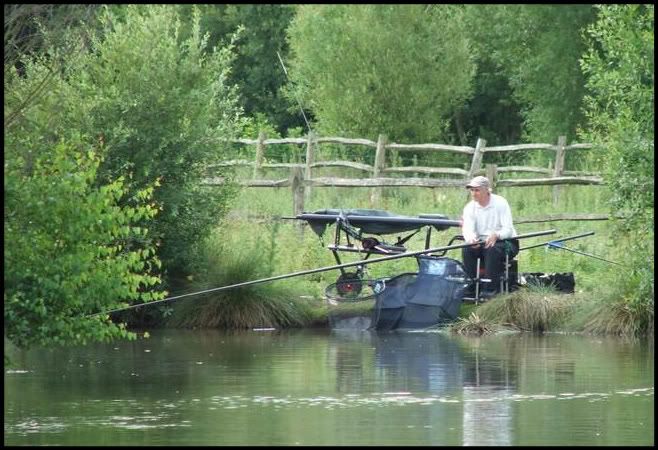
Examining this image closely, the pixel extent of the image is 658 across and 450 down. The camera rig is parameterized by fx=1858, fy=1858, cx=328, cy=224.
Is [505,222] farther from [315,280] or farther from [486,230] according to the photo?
[315,280]

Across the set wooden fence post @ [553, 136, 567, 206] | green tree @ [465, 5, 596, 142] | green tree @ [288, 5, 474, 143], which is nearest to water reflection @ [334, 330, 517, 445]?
wooden fence post @ [553, 136, 567, 206]

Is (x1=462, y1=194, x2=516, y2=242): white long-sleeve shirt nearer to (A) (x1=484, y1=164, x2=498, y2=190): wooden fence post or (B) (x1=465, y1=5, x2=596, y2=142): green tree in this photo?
(A) (x1=484, y1=164, x2=498, y2=190): wooden fence post

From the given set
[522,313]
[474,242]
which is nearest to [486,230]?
[474,242]

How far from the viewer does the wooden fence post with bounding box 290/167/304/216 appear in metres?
28.7

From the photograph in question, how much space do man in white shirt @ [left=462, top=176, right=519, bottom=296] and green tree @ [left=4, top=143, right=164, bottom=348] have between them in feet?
24.9

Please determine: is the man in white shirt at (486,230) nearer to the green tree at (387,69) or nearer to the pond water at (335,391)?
the pond water at (335,391)

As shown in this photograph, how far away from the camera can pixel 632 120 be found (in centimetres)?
1816

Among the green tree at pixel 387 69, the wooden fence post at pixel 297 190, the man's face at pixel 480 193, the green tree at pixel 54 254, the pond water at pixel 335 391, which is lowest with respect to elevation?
the pond water at pixel 335 391

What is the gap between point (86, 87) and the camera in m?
21.5

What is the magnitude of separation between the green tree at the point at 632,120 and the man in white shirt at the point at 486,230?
1924 mm

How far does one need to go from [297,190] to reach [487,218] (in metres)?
8.21

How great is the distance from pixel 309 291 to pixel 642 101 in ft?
21.2

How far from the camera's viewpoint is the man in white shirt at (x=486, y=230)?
2064cm

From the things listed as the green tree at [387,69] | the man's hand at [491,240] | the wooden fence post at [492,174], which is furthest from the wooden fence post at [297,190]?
the green tree at [387,69]
